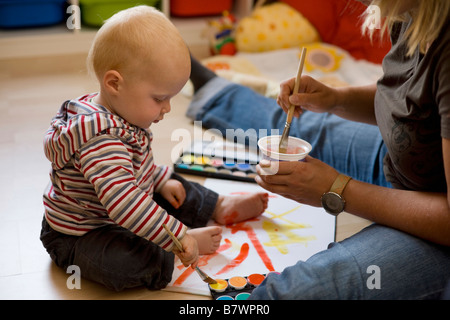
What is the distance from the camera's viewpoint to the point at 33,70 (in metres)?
2.05

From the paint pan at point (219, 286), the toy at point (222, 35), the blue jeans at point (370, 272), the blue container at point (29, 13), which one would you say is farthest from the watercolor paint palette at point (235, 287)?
the blue container at point (29, 13)

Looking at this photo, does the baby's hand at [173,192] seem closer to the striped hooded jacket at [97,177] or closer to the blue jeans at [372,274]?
the striped hooded jacket at [97,177]

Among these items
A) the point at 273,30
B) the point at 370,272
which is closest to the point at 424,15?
the point at 370,272

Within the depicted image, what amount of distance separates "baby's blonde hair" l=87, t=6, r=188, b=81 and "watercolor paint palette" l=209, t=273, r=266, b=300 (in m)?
0.43

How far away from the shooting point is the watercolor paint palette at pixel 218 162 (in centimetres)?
140

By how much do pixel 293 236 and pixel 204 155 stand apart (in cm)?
39

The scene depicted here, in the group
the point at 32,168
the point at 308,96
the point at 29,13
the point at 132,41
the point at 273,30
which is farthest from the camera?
the point at 273,30

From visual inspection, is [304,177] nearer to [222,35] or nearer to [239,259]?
[239,259]

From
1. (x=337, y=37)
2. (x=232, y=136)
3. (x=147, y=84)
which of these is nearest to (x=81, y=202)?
(x=147, y=84)

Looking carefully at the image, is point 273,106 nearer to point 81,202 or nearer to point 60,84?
point 81,202

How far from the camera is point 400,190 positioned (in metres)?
0.93

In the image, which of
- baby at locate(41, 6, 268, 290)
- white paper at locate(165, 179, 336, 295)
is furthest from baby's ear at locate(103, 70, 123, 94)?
white paper at locate(165, 179, 336, 295)

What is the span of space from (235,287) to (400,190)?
0.36 metres

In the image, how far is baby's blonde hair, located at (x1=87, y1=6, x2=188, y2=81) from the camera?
3.02ft
